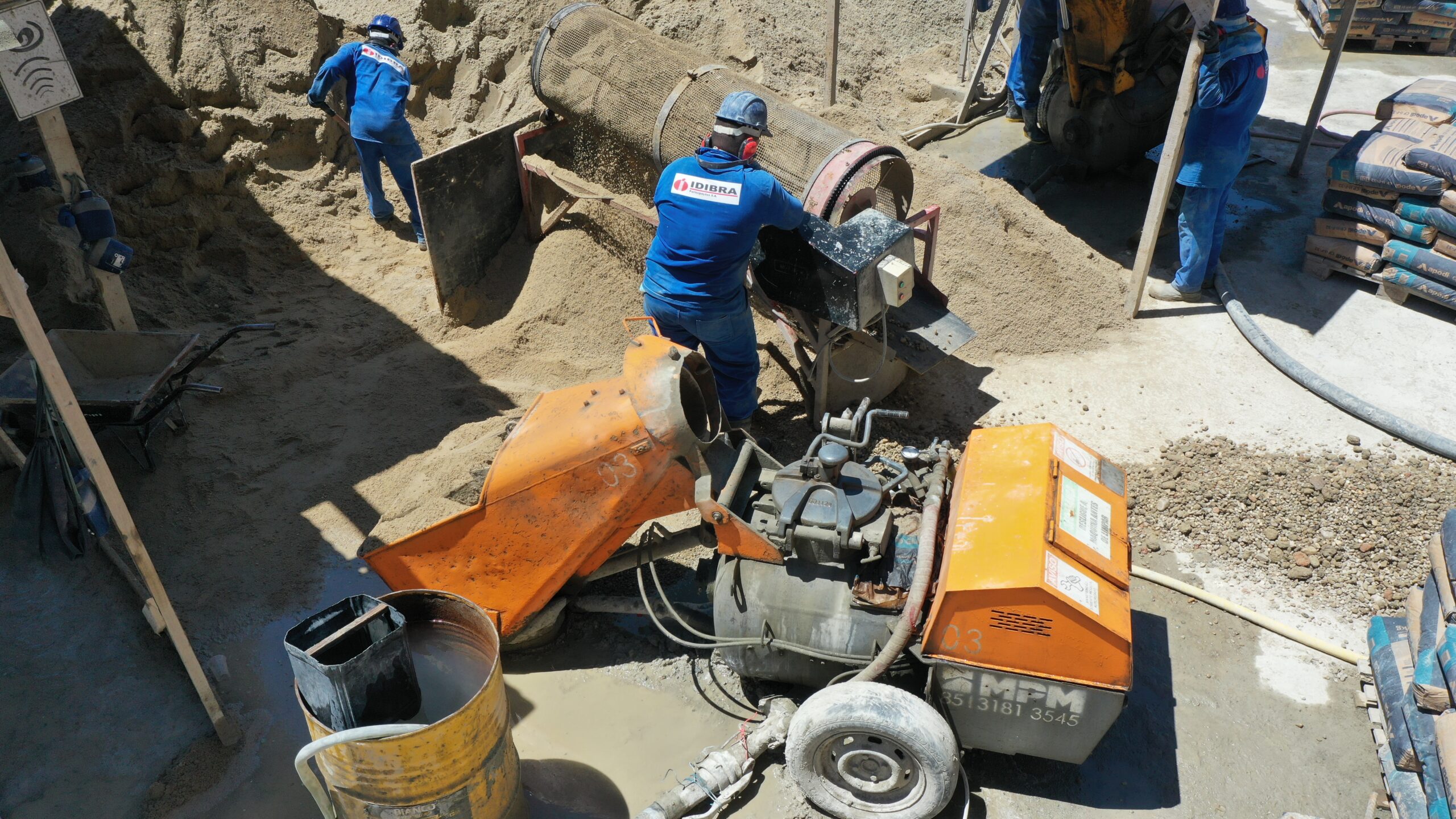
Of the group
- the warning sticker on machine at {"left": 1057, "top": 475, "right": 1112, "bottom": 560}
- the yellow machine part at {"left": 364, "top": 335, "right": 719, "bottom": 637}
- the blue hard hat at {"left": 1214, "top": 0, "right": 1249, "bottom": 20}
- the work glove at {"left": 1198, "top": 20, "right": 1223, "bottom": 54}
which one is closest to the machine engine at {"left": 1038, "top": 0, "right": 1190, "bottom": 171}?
the blue hard hat at {"left": 1214, "top": 0, "right": 1249, "bottom": 20}

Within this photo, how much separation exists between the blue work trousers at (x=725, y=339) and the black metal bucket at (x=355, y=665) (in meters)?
1.94

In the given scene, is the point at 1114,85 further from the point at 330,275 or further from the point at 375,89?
the point at 330,275

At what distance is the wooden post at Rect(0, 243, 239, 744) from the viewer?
2.96m

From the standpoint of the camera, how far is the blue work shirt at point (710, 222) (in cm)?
436

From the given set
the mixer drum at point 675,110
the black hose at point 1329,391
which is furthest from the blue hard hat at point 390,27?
the black hose at point 1329,391

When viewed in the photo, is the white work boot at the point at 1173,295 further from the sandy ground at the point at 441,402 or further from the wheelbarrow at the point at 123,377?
the wheelbarrow at the point at 123,377

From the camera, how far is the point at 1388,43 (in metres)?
10.6

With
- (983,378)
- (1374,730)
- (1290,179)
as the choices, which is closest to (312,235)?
(983,378)

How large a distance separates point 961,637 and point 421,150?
5.45 metres

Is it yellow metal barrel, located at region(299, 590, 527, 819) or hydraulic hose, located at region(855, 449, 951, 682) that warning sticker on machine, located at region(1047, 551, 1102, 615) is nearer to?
hydraulic hose, located at region(855, 449, 951, 682)

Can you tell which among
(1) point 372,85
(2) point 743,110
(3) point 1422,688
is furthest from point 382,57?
(3) point 1422,688

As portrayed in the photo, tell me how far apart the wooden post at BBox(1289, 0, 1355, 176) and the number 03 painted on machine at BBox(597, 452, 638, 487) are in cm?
698

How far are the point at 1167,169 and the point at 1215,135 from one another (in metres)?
0.53

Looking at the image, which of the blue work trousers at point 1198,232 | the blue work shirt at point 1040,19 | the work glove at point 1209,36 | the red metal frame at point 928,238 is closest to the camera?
the red metal frame at point 928,238
